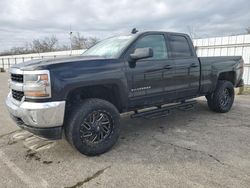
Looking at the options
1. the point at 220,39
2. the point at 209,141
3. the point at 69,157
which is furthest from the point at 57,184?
the point at 220,39

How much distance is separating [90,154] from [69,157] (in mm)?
323

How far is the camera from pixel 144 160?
3438mm

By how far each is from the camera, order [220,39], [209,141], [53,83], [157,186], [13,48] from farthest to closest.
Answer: [13,48]
[220,39]
[209,141]
[53,83]
[157,186]

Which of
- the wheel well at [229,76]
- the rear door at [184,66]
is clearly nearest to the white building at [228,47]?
the wheel well at [229,76]

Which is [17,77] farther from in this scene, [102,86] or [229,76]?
[229,76]

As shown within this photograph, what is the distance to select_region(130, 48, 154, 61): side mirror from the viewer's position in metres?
3.71

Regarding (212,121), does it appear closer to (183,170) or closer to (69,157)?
(183,170)

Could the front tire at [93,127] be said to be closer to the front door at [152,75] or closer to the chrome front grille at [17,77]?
the front door at [152,75]

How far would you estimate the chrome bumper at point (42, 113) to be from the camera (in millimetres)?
3094

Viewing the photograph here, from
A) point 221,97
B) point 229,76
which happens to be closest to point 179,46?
point 221,97

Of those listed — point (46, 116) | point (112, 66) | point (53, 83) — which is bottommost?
point (46, 116)

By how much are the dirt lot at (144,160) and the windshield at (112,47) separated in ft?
5.14

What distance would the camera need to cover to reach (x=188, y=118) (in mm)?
5652

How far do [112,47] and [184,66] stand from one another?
1541 mm
